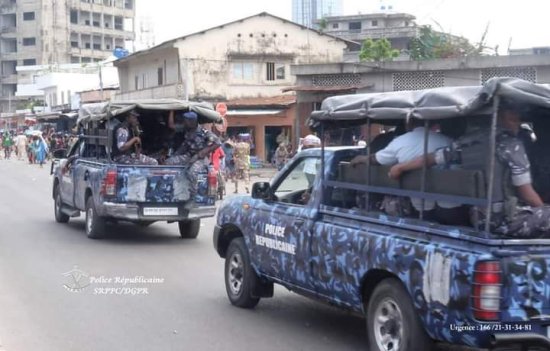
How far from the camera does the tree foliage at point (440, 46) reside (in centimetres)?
3884

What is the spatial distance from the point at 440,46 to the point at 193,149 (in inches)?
1159

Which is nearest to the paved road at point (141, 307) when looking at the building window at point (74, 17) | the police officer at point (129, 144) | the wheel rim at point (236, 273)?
the wheel rim at point (236, 273)

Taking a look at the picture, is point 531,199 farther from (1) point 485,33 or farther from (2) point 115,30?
(2) point 115,30

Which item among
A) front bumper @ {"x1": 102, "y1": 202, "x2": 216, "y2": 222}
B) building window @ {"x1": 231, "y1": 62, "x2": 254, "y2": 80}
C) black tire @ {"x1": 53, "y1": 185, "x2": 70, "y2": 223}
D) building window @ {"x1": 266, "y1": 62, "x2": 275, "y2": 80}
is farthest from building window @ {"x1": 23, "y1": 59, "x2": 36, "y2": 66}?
front bumper @ {"x1": 102, "y1": 202, "x2": 216, "y2": 222}

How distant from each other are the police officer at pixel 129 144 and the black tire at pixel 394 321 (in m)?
8.07

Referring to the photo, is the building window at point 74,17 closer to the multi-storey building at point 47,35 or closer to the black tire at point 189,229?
the multi-storey building at point 47,35

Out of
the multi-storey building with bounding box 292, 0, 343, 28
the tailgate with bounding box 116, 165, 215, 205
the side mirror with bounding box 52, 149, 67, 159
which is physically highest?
the multi-storey building with bounding box 292, 0, 343, 28

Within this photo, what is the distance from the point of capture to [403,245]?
221 inches

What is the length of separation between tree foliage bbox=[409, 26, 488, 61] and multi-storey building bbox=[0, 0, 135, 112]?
6952 cm

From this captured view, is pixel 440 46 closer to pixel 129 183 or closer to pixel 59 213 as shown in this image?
pixel 59 213

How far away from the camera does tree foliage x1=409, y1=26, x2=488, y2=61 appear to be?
38844mm

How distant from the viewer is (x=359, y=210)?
6594 mm

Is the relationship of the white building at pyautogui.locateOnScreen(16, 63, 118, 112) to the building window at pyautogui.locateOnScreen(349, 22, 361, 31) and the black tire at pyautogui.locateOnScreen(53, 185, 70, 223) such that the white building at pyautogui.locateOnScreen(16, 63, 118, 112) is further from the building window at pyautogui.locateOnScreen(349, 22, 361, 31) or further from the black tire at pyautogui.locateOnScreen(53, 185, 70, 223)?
the black tire at pyautogui.locateOnScreen(53, 185, 70, 223)

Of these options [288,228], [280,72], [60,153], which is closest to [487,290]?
[288,228]
